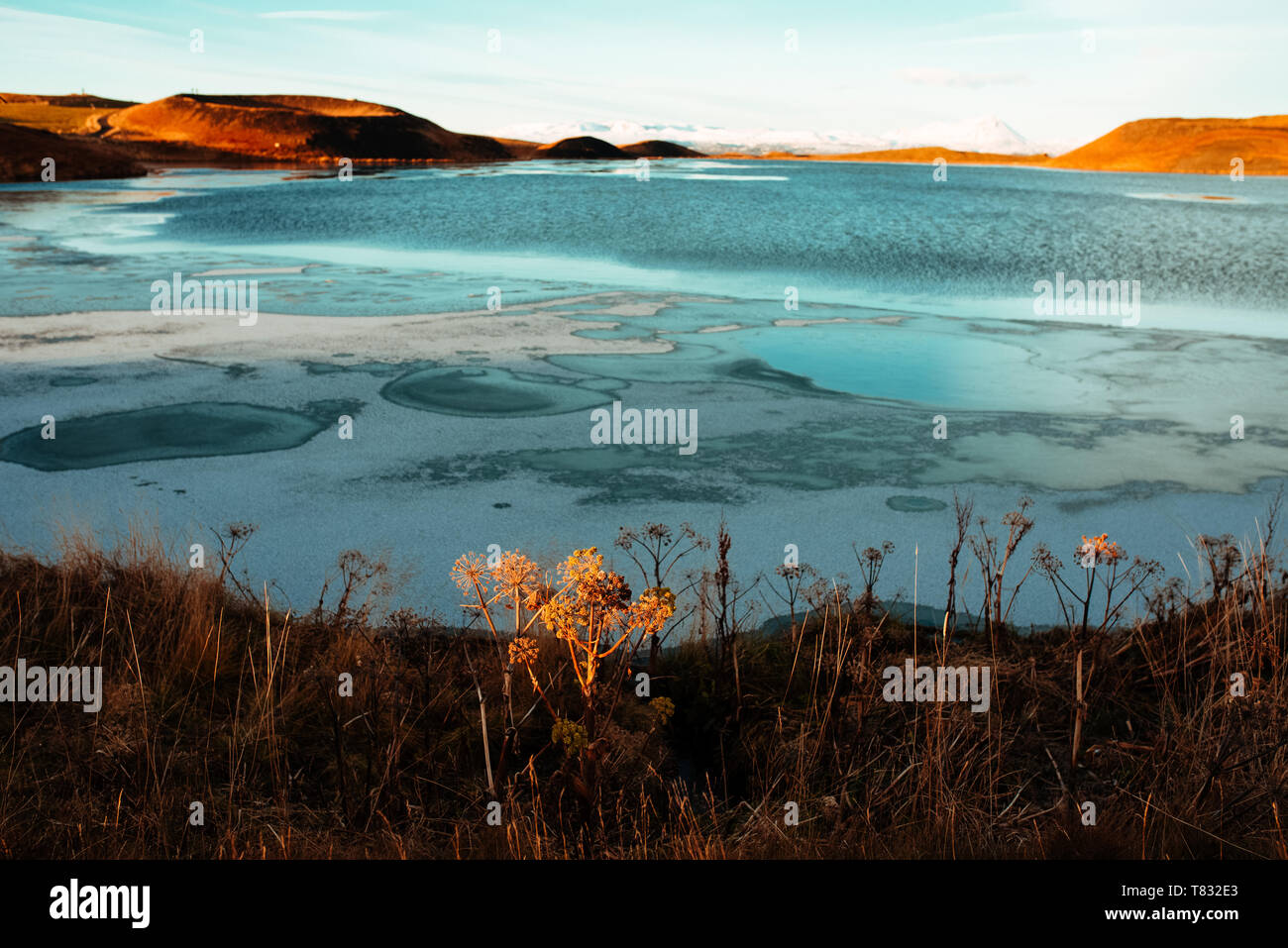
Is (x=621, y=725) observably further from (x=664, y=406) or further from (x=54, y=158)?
(x=54, y=158)

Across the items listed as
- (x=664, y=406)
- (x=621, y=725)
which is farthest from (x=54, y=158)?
(x=621, y=725)

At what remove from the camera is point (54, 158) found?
44.8 meters

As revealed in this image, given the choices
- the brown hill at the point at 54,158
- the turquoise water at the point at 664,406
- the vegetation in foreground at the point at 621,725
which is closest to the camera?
the vegetation in foreground at the point at 621,725

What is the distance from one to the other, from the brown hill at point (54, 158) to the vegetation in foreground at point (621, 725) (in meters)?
44.9

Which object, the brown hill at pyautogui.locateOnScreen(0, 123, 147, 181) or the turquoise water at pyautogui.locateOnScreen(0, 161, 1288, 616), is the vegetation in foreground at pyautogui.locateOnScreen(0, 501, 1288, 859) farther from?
the brown hill at pyautogui.locateOnScreen(0, 123, 147, 181)

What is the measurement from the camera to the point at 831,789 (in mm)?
3516

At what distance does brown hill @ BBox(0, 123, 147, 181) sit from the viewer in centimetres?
4178

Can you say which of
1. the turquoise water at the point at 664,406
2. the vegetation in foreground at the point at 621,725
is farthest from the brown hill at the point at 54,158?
the vegetation in foreground at the point at 621,725

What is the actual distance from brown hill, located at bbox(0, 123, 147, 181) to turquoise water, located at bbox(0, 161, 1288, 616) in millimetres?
28080

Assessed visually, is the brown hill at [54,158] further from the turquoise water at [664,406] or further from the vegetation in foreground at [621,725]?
the vegetation in foreground at [621,725]

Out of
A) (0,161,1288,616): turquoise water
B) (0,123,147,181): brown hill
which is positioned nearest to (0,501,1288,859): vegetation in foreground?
(0,161,1288,616): turquoise water

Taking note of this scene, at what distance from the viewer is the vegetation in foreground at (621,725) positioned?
9.81 feet

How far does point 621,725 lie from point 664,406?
4.53 meters

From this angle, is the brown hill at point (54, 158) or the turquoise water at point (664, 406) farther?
the brown hill at point (54, 158)
